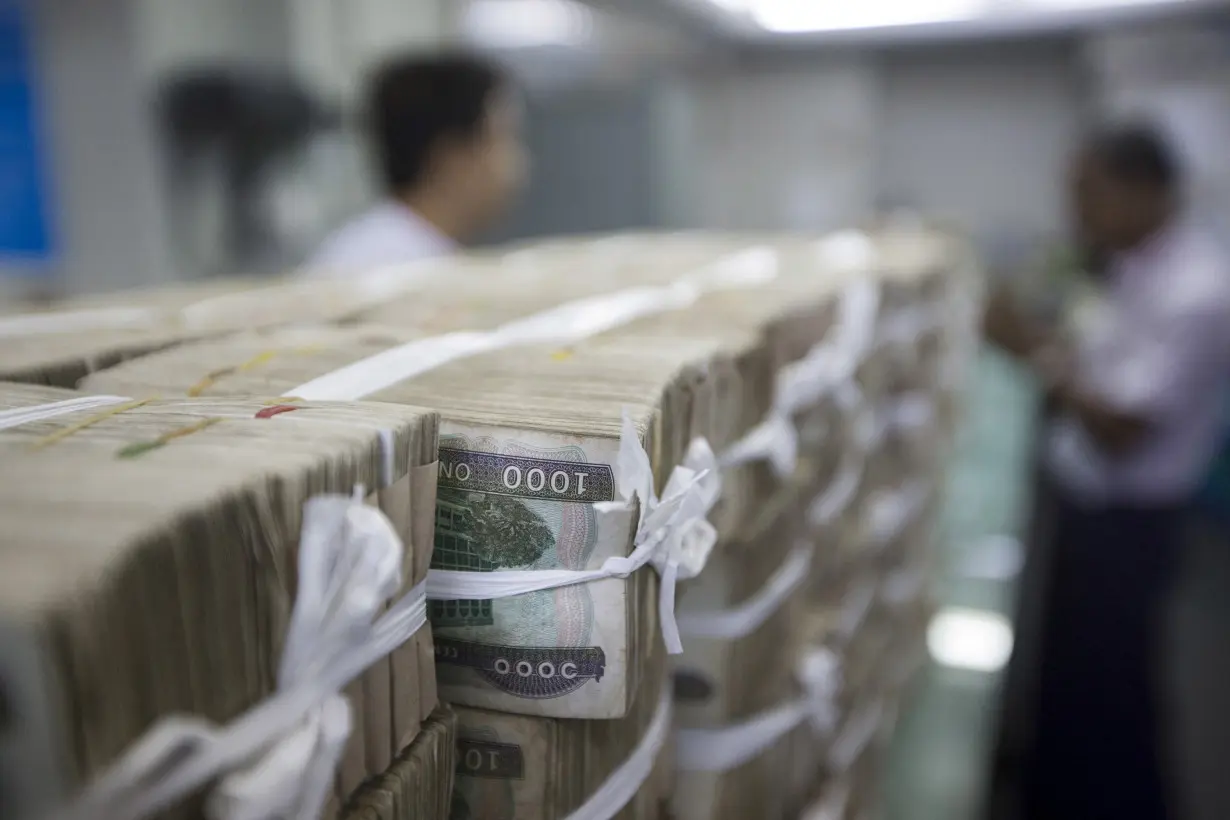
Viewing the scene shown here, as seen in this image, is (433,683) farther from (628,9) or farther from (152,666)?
(628,9)

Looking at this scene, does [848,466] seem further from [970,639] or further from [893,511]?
[970,639]

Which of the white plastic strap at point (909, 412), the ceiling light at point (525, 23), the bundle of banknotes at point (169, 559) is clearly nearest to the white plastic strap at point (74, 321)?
the bundle of banknotes at point (169, 559)

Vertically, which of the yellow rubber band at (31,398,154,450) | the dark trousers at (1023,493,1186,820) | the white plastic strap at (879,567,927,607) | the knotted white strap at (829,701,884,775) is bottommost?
the dark trousers at (1023,493,1186,820)

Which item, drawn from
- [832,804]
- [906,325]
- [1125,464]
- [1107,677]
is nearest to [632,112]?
[1125,464]

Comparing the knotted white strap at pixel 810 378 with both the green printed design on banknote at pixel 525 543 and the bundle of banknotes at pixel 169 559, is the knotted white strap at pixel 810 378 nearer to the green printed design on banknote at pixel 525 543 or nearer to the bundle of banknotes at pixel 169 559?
the green printed design on banknote at pixel 525 543

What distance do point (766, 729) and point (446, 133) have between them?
163 cm

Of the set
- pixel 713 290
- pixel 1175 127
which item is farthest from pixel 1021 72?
pixel 713 290

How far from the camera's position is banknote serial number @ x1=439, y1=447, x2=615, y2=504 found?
1.97 ft

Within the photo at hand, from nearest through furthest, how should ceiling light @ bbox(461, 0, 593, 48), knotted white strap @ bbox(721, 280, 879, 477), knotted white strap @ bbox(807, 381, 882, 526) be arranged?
knotted white strap @ bbox(721, 280, 879, 477) < knotted white strap @ bbox(807, 381, 882, 526) < ceiling light @ bbox(461, 0, 593, 48)

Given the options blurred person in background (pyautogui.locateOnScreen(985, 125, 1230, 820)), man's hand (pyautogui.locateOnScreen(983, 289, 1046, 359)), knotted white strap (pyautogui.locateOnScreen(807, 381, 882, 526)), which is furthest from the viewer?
man's hand (pyautogui.locateOnScreen(983, 289, 1046, 359))

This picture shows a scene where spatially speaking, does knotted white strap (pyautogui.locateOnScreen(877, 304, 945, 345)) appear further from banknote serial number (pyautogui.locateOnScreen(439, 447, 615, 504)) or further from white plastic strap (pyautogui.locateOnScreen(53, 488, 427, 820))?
white plastic strap (pyautogui.locateOnScreen(53, 488, 427, 820))

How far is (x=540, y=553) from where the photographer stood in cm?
61

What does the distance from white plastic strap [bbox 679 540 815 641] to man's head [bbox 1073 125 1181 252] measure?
1.83 m

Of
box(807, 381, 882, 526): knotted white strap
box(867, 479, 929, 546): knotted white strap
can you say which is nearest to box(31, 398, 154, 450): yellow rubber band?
box(807, 381, 882, 526): knotted white strap
